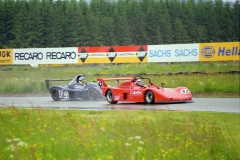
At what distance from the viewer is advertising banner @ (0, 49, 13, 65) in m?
27.7

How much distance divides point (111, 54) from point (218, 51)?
24.5ft

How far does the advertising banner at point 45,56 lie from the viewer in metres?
29.6

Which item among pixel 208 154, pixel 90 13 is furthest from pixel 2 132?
pixel 90 13

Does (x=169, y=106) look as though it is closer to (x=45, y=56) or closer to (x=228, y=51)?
(x=45, y=56)

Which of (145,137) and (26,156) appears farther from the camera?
(145,137)

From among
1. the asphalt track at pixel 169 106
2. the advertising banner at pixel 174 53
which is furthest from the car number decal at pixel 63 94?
the advertising banner at pixel 174 53

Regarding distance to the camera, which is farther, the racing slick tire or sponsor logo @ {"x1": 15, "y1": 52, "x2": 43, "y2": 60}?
sponsor logo @ {"x1": 15, "y1": 52, "x2": 43, "y2": 60}

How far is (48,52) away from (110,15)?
18305 mm

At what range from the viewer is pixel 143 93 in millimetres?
18109

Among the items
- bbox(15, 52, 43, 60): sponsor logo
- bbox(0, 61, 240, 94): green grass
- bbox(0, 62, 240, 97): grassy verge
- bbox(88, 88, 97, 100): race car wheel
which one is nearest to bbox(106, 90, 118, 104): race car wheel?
bbox(88, 88, 97, 100): race car wheel

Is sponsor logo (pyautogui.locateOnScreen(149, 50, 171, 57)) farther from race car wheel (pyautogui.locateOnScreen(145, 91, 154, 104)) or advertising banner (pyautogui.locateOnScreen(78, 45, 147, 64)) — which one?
race car wheel (pyautogui.locateOnScreen(145, 91, 154, 104))

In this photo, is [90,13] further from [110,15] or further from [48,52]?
[48,52]

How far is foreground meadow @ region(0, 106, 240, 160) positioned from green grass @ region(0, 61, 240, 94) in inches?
356

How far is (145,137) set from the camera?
944 cm
